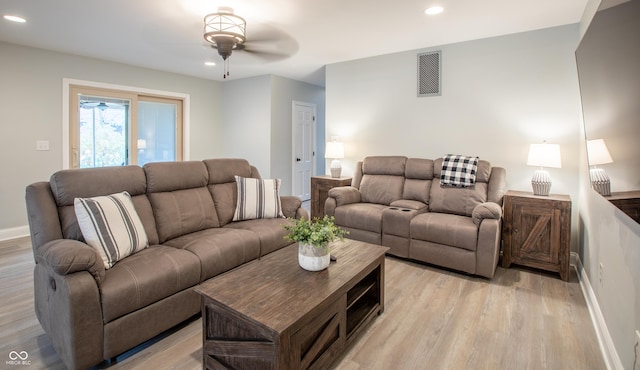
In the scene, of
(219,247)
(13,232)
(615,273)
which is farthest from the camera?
(13,232)

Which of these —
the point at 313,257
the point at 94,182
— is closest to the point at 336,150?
the point at 313,257

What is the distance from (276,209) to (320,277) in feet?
5.01

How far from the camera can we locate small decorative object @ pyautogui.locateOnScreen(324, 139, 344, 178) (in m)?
4.80

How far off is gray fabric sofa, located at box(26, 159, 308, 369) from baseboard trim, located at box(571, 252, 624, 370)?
2340mm

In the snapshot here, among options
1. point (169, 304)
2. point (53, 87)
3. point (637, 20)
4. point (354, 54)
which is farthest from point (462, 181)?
point (53, 87)

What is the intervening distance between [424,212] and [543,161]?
1.24 m

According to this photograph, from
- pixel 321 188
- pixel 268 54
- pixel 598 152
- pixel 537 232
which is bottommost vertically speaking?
pixel 537 232

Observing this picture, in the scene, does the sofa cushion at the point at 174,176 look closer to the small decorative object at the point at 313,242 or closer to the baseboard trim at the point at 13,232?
the small decorative object at the point at 313,242

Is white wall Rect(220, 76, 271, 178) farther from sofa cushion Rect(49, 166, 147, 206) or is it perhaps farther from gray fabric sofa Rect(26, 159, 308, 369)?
sofa cushion Rect(49, 166, 147, 206)

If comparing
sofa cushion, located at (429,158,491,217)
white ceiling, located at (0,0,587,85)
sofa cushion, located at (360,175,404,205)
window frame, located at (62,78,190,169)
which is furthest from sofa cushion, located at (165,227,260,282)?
window frame, located at (62,78,190,169)

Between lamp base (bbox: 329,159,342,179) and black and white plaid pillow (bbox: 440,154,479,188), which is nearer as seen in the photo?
black and white plaid pillow (bbox: 440,154,479,188)

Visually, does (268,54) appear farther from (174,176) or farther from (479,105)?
(479,105)

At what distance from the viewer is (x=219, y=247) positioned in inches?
→ 95.8

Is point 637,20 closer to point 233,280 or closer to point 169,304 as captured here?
point 233,280
